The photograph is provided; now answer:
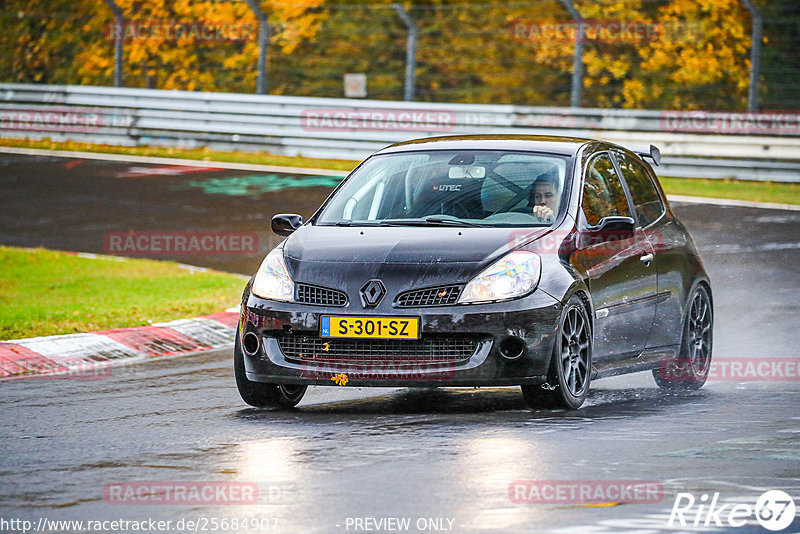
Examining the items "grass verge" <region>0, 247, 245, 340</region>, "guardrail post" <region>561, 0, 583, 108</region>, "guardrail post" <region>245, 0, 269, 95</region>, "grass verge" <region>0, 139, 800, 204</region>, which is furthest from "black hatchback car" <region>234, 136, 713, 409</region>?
"guardrail post" <region>245, 0, 269, 95</region>

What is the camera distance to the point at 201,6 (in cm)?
3612

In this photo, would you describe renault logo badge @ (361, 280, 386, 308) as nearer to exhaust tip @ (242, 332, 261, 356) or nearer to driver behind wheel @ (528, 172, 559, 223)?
exhaust tip @ (242, 332, 261, 356)

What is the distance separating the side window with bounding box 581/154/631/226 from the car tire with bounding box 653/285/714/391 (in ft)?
2.84

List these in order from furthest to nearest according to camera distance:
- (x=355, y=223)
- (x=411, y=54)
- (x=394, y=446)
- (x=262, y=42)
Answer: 1. (x=262, y=42)
2. (x=411, y=54)
3. (x=355, y=223)
4. (x=394, y=446)

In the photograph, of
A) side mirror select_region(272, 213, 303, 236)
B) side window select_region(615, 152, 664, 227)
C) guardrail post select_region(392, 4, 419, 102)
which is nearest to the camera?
side mirror select_region(272, 213, 303, 236)

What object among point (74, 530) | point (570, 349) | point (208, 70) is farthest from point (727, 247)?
point (208, 70)

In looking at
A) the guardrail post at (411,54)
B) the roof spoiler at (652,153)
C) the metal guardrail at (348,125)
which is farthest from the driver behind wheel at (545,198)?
the guardrail post at (411,54)

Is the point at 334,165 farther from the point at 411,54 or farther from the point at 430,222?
the point at 430,222

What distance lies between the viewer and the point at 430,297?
8594 mm

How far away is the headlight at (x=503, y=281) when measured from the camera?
8.59m

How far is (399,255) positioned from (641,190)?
2440 millimetres

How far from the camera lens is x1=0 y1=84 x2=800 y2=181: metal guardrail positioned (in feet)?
78.0

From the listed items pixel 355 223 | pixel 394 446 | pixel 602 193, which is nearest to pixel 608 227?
pixel 602 193

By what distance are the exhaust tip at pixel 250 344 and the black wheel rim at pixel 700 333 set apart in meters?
3.00
